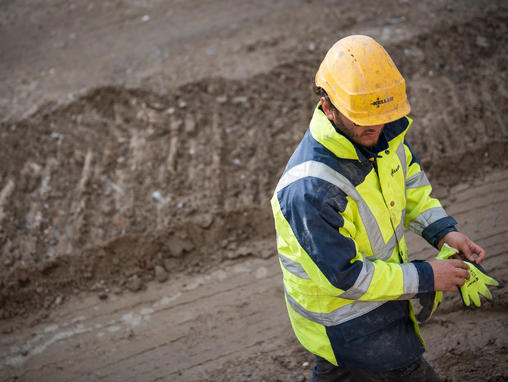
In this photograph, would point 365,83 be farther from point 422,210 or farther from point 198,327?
point 198,327

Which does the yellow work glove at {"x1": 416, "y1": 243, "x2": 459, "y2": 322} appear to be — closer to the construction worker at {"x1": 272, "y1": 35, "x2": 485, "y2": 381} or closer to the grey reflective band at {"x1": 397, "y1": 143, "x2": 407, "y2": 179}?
the construction worker at {"x1": 272, "y1": 35, "x2": 485, "y2": 381}

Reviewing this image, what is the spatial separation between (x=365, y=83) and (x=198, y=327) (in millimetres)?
3146

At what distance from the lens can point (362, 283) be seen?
7.34ft

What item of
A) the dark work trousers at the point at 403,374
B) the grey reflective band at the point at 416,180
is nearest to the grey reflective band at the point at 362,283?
the dark work trousers at the point at 403,374

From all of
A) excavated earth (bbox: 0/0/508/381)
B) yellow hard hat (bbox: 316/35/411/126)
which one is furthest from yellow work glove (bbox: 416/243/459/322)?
excavated earth (bbox: 0/0/508/381)

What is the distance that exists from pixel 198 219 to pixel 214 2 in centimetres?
474

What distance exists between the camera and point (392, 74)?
220 centimetres

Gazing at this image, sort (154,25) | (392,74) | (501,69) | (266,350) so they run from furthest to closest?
1. (154,25)
2. (501,69)
3. (266,350)
4. (392,74)

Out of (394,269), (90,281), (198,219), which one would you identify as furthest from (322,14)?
(394,269)

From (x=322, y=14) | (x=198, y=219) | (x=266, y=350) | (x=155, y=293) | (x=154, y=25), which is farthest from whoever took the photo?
(x=154, y=25)

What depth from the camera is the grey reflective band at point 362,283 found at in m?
2.23

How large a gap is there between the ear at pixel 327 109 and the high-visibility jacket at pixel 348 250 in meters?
0.03

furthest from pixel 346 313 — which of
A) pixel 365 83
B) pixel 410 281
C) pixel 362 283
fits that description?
pixel 365 83

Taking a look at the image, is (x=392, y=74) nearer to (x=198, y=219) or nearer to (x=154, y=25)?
(x=198, y=219)
